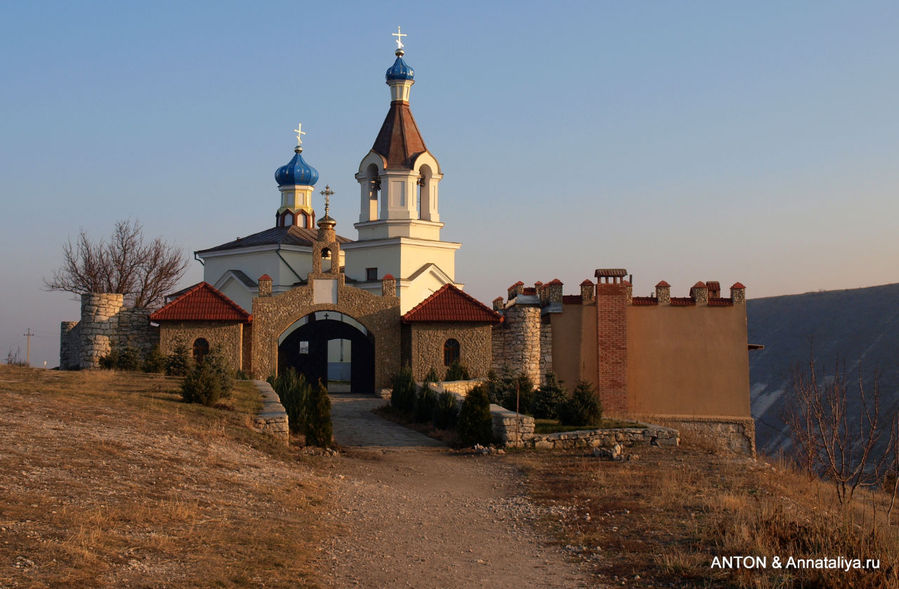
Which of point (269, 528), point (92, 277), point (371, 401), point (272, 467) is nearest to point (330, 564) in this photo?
point (269, 528)

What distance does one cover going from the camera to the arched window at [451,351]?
25.6 meters

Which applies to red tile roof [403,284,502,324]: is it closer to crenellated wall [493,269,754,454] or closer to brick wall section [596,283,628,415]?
crenellated wall [493,269,754,454]

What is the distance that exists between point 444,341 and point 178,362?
707 cm

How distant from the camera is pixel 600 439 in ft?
51.1

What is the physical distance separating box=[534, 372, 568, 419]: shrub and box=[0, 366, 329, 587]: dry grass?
21.9 ft

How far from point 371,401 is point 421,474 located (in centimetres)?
1083

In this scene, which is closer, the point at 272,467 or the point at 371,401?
the point at 272,467

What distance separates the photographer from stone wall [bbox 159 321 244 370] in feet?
83.0

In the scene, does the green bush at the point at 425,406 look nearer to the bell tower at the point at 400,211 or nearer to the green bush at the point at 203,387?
the green bush at the point at 203,387

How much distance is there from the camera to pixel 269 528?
8.35m

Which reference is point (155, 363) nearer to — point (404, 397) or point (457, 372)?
point (404, 397)

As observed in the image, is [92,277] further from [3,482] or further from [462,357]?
[3,482]

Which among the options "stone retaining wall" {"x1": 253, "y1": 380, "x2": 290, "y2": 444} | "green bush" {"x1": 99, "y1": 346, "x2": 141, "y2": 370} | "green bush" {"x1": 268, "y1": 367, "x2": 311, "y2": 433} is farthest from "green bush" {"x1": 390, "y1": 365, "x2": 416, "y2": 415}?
"green bush" {"x1": 99, "y1": 346, "x2": 141, "y2": 370}

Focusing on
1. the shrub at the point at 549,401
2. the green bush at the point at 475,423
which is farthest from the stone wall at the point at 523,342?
the green bush at the point at 475,423
